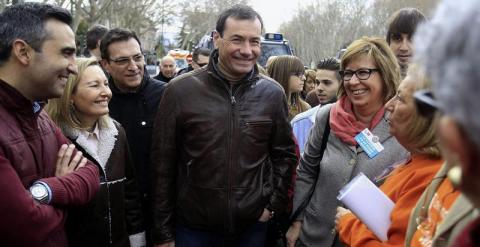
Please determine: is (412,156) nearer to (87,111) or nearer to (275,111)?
(275,111)

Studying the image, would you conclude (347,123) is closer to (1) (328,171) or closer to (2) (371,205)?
(1) (328,171)

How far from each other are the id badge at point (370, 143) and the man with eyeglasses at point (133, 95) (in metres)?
1.58

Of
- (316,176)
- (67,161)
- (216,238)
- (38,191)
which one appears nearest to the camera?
(38,191)

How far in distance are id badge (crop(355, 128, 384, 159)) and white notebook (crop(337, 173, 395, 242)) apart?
28.3 inches

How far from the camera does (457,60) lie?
0.71 m

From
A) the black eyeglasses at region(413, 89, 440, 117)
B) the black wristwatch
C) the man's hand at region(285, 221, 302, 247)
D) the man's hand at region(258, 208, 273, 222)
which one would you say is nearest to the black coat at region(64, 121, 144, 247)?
the black wristwatch

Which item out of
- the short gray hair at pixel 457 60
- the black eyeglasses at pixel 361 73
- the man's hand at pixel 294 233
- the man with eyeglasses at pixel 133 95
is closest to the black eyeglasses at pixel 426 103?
the short gray hair at pixel 457 60

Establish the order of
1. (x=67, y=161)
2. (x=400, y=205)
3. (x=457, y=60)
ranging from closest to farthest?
(x=457, y=60) → (x=400, y=205) → (x=67, y=161)

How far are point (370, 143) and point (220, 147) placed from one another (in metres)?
0.92

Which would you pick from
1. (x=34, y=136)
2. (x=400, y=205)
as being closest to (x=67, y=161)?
(x=34, y=136)

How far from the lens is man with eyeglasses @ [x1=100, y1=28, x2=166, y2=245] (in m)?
3.34

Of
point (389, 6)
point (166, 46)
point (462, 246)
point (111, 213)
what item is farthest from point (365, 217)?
point (166, 46)

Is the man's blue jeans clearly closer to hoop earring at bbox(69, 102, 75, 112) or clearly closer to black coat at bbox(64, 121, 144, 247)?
black coat at bbox(64, 121, 144, 247)

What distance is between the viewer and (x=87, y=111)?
2.70 metres
